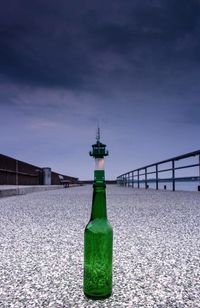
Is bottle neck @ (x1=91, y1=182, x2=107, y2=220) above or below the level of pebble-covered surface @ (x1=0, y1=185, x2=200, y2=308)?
above

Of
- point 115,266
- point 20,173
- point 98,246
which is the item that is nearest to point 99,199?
point 98,246

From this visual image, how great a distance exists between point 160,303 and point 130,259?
2.04 ft

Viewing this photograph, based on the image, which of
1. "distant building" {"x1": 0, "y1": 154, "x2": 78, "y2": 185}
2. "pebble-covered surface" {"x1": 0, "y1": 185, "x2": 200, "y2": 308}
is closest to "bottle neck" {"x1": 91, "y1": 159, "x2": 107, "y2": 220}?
"pebble-covered surface" {"x1": 0, "y1": 185, "x2": 200, "y2": 308}

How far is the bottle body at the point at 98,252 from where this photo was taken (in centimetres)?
127

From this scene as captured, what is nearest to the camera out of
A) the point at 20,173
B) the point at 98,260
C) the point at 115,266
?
the point at 98,260

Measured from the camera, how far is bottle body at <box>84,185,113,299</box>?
127 cm

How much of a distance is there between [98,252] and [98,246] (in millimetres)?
23

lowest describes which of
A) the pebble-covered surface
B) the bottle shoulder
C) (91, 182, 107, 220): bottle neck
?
the pebble-covered surface

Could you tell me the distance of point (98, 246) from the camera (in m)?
1.35

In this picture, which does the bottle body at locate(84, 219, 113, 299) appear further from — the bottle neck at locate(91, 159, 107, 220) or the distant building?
the distant building

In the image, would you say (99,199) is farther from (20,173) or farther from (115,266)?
(20,173)

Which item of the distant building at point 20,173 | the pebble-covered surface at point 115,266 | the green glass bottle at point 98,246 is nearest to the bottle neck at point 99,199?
the green glass bottle at point 98,246

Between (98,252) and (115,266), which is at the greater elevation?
(98,252)

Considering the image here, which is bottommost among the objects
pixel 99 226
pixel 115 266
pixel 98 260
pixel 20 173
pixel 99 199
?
pixel 115 266
